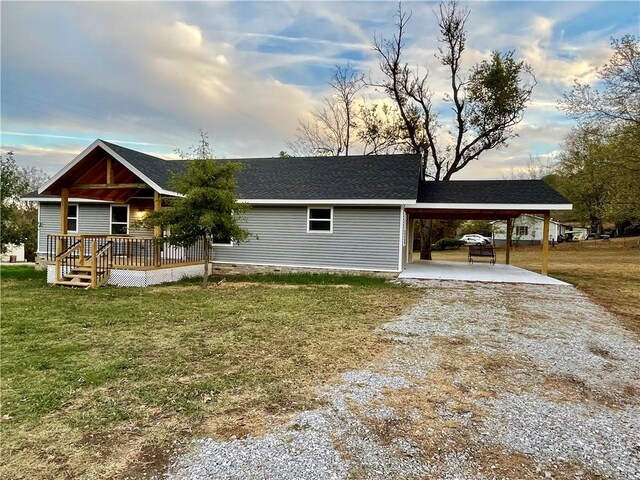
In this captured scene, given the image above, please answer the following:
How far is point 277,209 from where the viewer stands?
43.1 ft

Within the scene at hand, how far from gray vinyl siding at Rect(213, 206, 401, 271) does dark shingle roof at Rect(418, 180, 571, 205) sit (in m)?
2.07

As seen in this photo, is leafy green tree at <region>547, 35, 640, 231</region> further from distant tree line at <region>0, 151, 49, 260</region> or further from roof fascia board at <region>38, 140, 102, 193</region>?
distant tree line at <region>0, 151, 49, 260</region>

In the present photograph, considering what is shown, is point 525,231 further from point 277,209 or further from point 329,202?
point 277,209

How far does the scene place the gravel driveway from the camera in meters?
2.51

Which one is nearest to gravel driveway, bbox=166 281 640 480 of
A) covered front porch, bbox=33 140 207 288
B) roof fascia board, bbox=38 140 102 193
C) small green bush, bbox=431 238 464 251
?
covered front porch, bbox=33 140 207 288

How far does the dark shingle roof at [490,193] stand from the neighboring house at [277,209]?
0.03 meters

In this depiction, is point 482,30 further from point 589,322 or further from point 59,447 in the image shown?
point 59,447

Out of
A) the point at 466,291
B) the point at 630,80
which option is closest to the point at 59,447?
the point at 466,291

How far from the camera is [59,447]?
266cm

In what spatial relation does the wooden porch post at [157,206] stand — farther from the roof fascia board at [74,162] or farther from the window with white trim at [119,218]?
the window with white trim at [119,218]

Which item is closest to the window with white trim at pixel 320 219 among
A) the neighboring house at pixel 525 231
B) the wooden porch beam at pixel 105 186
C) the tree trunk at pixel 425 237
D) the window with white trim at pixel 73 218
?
the wooden porch beam at pixel 105 186

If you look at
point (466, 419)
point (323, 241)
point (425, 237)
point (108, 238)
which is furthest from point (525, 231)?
point (466, 419)

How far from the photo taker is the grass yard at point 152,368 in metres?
2.71

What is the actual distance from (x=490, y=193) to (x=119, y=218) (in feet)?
43.6
